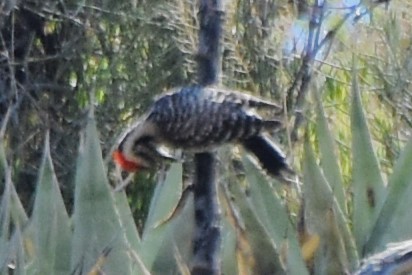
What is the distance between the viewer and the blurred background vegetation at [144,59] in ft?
14.0

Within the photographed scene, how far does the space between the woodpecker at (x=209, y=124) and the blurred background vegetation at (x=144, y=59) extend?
2.56 m

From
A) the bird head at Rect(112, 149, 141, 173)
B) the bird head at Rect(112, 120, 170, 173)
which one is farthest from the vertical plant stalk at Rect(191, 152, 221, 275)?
the bird head at Rect(112, 149, 141, 173)

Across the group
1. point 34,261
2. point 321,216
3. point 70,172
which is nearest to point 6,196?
point 34,261

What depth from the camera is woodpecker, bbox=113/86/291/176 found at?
1263 mm

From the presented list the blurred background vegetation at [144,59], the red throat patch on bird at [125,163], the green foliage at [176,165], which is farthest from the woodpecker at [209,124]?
the blurred background vegetation at [144,59]

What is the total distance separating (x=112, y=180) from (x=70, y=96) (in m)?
0.75

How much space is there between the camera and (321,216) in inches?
76.0

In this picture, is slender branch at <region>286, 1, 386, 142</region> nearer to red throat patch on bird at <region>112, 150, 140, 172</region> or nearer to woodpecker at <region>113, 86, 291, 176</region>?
red throat patch on bird at <region>112, 150, 140, 172</region>

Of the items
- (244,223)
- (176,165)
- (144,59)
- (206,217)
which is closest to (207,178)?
(206,217)

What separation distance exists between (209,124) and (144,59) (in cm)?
374

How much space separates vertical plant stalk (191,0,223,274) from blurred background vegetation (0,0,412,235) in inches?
105

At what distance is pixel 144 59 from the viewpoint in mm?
4969

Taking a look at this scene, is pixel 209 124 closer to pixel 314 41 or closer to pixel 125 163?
pixel 125 163

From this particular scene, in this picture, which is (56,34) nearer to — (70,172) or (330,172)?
(70,172)
